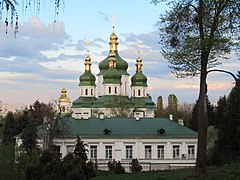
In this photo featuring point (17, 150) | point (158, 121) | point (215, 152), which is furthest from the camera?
point (158, 121)

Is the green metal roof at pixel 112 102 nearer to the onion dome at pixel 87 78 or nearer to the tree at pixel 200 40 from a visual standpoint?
the onion dome at pixel 87 78

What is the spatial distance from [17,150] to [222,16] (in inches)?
555

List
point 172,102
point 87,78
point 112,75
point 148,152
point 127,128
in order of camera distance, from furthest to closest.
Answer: point 172,102
point 87,78
point 112,75
point 127,128
point 148,152

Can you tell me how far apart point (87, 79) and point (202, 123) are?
73241 mm

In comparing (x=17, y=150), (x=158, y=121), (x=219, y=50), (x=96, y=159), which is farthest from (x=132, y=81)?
(x=219, y=50)

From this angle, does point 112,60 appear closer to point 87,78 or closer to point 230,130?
point 87,78

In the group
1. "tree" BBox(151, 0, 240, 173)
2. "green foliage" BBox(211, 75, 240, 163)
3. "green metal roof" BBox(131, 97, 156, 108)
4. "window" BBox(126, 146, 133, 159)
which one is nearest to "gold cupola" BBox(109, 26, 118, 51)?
"green metal roof" BBox(131, 97, 156, 108)

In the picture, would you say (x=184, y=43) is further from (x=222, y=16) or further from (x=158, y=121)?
(x=158, y=121)

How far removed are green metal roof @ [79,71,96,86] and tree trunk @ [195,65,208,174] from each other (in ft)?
238

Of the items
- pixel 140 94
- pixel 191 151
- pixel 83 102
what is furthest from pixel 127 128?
pixel 140 94

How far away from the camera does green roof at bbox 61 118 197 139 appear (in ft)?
177

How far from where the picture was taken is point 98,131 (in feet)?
179

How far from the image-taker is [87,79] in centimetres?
9438

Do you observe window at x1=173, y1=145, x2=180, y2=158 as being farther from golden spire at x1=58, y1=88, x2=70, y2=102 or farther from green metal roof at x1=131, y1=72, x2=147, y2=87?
golden spire at x1=58, y1=88, x2=70, y2=102
